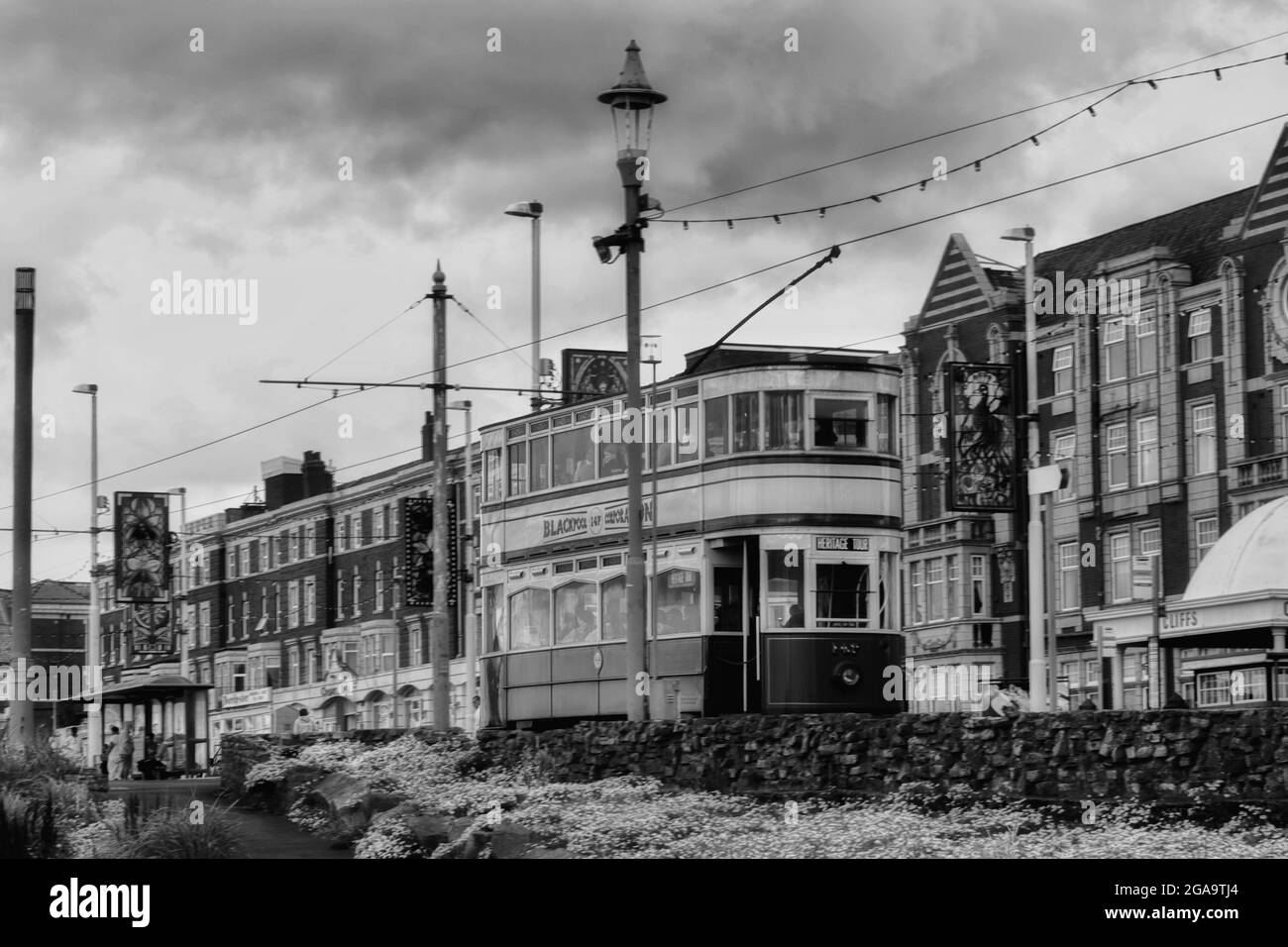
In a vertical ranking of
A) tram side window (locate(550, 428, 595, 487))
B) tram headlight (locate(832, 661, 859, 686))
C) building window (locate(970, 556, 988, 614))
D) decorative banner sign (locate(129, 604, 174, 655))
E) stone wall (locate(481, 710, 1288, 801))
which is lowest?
stone wall (locate(481, 710, 1288, 801))

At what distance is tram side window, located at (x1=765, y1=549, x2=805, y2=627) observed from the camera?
100.0 feet

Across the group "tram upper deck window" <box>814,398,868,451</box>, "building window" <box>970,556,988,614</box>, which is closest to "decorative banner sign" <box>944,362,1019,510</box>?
"tram upper deck window" <box>814,398,868,451</box>

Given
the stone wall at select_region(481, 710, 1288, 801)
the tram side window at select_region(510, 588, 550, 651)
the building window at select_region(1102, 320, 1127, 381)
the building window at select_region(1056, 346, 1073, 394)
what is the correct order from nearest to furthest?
the stone wall at select_region(481, 710, 1288, 801)
the tram side window at select_region(510, 588, 550, 651)
the building window at select_region(1102, 320, 1127, 381)
the building window at select_region(1056, 346, 1073, 394)

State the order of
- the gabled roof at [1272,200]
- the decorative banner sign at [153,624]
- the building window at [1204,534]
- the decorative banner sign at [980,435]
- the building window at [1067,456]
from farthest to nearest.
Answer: the decorative banner sign at [153,624] < the building window at [1067,456] < the building window at [1204,534] < the gabled roof at [1272,200] < the decorative banner sign at [980,435]

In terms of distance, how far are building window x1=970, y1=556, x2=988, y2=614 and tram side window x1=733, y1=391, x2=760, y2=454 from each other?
36.9 meters

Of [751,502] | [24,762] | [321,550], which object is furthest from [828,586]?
[321,550]

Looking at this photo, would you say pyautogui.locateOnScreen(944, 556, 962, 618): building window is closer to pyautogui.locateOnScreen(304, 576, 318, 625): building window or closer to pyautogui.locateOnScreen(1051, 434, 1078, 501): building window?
pyautogui.locateOnScreen(1051, 434, 1078, 501): building window

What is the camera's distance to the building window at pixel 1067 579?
6397 centimetres

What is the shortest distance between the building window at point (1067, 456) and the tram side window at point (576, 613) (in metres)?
32.2

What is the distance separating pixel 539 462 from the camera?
3584 cm

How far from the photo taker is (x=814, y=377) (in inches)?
1246

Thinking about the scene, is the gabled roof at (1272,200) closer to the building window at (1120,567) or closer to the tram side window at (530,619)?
the building window at (1120,567)

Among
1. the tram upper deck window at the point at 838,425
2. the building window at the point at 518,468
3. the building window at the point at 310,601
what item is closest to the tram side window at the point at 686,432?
the tram upper deck window at the point at 838,425

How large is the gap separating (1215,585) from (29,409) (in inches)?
Result: 754
